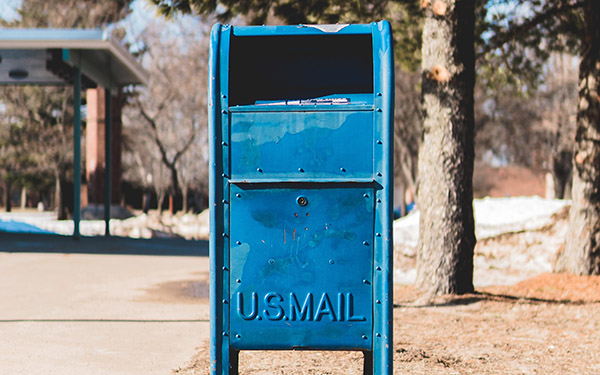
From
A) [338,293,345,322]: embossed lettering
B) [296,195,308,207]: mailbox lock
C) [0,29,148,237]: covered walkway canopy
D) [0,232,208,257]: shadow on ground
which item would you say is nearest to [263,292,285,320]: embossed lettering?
[338,293,345,322]: embossed lettering

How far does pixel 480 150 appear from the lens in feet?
131

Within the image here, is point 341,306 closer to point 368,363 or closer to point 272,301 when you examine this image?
point 272,301

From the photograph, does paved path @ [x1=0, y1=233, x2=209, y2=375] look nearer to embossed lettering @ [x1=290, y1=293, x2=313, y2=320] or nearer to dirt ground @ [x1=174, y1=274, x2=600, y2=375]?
dirt ground @ [x1=174, y1=274, x2=600, y2=375]

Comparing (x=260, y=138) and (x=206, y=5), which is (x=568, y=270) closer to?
(x=206, y=5)

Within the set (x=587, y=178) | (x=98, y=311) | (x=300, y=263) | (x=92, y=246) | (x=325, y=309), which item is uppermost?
(x=587, y=178)

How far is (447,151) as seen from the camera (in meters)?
8.42

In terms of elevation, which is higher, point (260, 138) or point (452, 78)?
point (452, 78)

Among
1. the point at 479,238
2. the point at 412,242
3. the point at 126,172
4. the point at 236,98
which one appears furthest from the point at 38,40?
the point at 126,172

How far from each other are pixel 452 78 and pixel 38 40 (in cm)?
1094

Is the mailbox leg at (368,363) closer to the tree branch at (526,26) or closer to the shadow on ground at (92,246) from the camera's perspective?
the tree branch at (526,26)

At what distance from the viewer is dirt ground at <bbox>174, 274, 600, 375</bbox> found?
538cm

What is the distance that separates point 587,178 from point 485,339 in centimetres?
522

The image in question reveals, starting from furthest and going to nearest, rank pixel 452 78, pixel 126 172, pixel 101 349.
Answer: pixel 126 172, pixel 452 78, pixel 101 349

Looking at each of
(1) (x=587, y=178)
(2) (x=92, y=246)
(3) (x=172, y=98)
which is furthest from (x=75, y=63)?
(3) (x=172, y=98)
